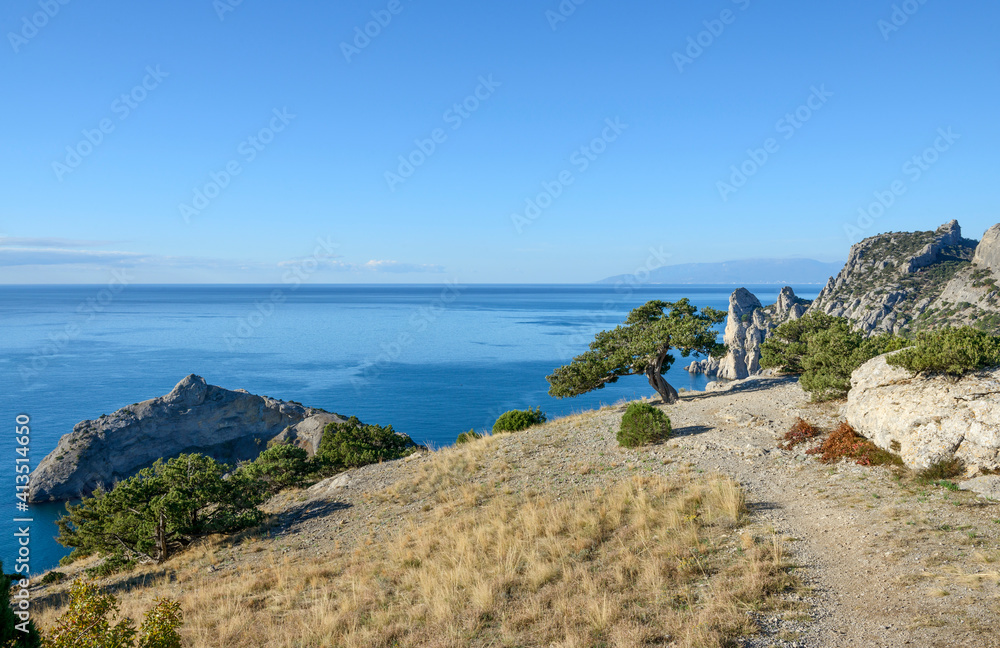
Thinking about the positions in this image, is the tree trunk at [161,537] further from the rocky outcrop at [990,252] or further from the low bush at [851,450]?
the rocky outcrop at [990,252]

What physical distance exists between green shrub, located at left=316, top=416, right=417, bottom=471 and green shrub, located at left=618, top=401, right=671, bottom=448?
1408 centimetres

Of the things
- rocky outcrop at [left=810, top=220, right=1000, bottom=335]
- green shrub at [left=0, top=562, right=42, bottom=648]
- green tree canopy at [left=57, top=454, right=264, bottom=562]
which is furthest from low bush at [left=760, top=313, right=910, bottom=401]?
rocky outcrop at [left=810, top=220, right=1000, bottom=335]

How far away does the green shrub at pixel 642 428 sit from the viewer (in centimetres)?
1811

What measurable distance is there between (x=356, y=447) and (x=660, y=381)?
54.9 ft

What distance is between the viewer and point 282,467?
79.7 feet

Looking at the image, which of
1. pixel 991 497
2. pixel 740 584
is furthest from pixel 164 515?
pixel 991 497

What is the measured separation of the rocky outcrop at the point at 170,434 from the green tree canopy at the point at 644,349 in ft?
107

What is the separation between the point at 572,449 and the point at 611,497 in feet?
20.5

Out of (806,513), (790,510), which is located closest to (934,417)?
(806,513)

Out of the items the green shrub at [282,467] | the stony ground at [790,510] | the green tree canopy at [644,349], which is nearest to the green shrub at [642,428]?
the stony ground at [790,510]

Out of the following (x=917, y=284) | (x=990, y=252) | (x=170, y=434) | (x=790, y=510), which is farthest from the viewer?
(x=917, y=284)

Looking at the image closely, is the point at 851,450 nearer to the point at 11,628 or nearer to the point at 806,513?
the point at 806,513

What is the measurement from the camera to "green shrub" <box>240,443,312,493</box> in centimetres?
2401

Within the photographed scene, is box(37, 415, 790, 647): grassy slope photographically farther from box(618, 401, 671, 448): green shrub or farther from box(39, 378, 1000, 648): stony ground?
box(618, 401, 671, 448): green shrub
